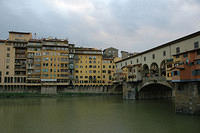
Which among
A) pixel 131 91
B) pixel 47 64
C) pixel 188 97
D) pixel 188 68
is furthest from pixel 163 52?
pixel 47 64

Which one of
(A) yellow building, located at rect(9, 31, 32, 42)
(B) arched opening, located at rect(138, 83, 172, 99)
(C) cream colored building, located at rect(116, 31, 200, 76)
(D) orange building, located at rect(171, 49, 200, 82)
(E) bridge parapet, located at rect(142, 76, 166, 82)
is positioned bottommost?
(B) arched opening, located at rect(138, 83, 172, 99)

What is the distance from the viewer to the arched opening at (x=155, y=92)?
60719mm

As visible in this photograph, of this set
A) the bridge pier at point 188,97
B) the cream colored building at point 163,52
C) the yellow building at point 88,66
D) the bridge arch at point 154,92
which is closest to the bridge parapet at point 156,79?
the cream colored building at point 163,52

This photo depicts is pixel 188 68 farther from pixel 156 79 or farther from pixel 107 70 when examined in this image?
pixel 107 70

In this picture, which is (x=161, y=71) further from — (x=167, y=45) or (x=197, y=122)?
(x=197, y=122)

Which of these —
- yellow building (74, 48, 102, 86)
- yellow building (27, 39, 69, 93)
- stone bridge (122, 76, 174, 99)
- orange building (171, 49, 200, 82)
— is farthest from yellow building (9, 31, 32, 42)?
orange building (171, 49, 200, 82)

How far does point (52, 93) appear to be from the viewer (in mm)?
75125

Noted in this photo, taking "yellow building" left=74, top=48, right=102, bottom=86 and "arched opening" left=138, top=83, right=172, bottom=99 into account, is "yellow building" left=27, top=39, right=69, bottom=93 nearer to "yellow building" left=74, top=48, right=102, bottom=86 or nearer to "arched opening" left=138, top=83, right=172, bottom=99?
"yellow building" left=74, top=48, right=102, bottom=86

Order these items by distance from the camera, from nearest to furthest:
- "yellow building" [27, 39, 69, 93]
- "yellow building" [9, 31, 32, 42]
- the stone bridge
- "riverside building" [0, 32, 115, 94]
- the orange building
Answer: the orange building
the stone bridge
"riverside building" [0, 32, 115, 94]
"yellow building" [27, 39, 69, 93]
"yellow building" [9, 31, 32, 42]

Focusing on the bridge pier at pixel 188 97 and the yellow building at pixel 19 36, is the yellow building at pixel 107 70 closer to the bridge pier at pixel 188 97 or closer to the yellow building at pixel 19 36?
the yellow building at pixel 19 36

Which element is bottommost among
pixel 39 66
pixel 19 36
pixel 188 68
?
pixel 188 68

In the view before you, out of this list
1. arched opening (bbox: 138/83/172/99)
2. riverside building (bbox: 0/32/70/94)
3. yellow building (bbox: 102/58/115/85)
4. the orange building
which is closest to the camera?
the orange building

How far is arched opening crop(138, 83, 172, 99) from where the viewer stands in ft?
199

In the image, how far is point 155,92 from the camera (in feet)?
210
